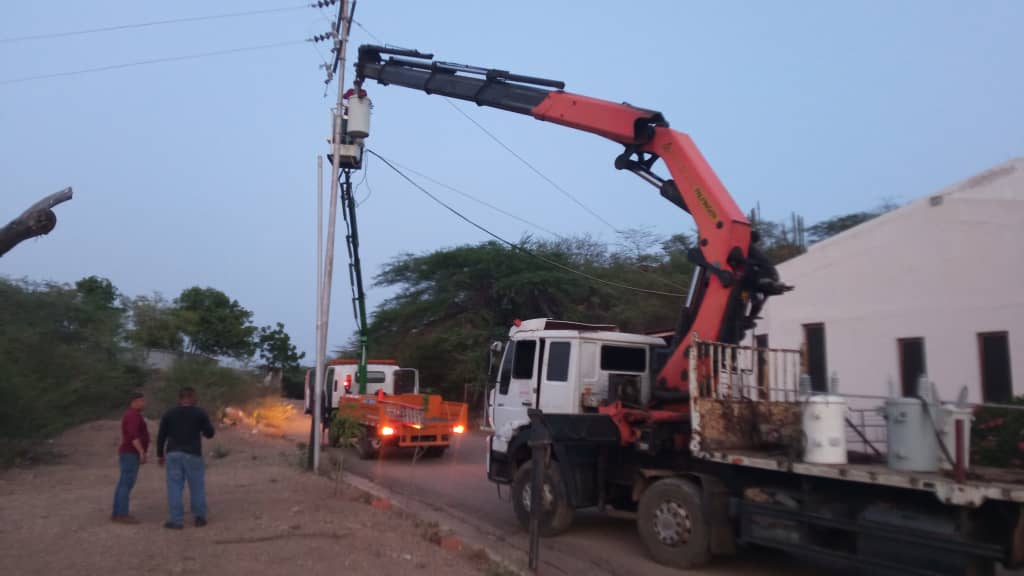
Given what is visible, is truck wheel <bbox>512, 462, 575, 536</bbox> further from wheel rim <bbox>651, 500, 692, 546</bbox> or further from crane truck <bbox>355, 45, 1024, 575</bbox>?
wheel rim <bbox>651, 500, 692, 546</bbox>

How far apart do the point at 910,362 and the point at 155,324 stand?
130 ft

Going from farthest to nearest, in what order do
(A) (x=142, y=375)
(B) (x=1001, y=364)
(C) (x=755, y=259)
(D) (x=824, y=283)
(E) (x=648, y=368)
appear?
1. (A) (x=142, y=375)
2. (D) (x=824, y=283)
3. (B) (x=1001, y=364)
4. (E) (x=648, y=368)
5. (C) (x=755, y=259)

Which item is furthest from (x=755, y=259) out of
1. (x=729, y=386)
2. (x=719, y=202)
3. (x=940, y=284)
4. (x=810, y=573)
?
(x=940, y=284)

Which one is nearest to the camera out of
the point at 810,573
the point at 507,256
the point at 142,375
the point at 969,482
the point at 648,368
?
the point at 969,482

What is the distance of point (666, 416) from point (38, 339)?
13785 millimetres

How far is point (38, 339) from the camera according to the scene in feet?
53.3

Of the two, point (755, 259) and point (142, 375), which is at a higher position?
point (755, 259)

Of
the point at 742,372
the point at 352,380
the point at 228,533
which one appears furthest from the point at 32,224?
the point at 352,380

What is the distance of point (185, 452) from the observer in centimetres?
849

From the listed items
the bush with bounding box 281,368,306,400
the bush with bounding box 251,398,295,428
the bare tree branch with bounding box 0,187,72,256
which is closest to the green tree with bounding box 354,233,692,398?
the bush with bounding box 251,398,295,428

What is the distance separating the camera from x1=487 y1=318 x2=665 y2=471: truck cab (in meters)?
10.2

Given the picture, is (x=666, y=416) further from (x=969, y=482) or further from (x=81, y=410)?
(x=81, y=410)

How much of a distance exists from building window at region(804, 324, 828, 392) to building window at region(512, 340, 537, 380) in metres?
7.76

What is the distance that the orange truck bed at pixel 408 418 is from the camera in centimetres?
1658
